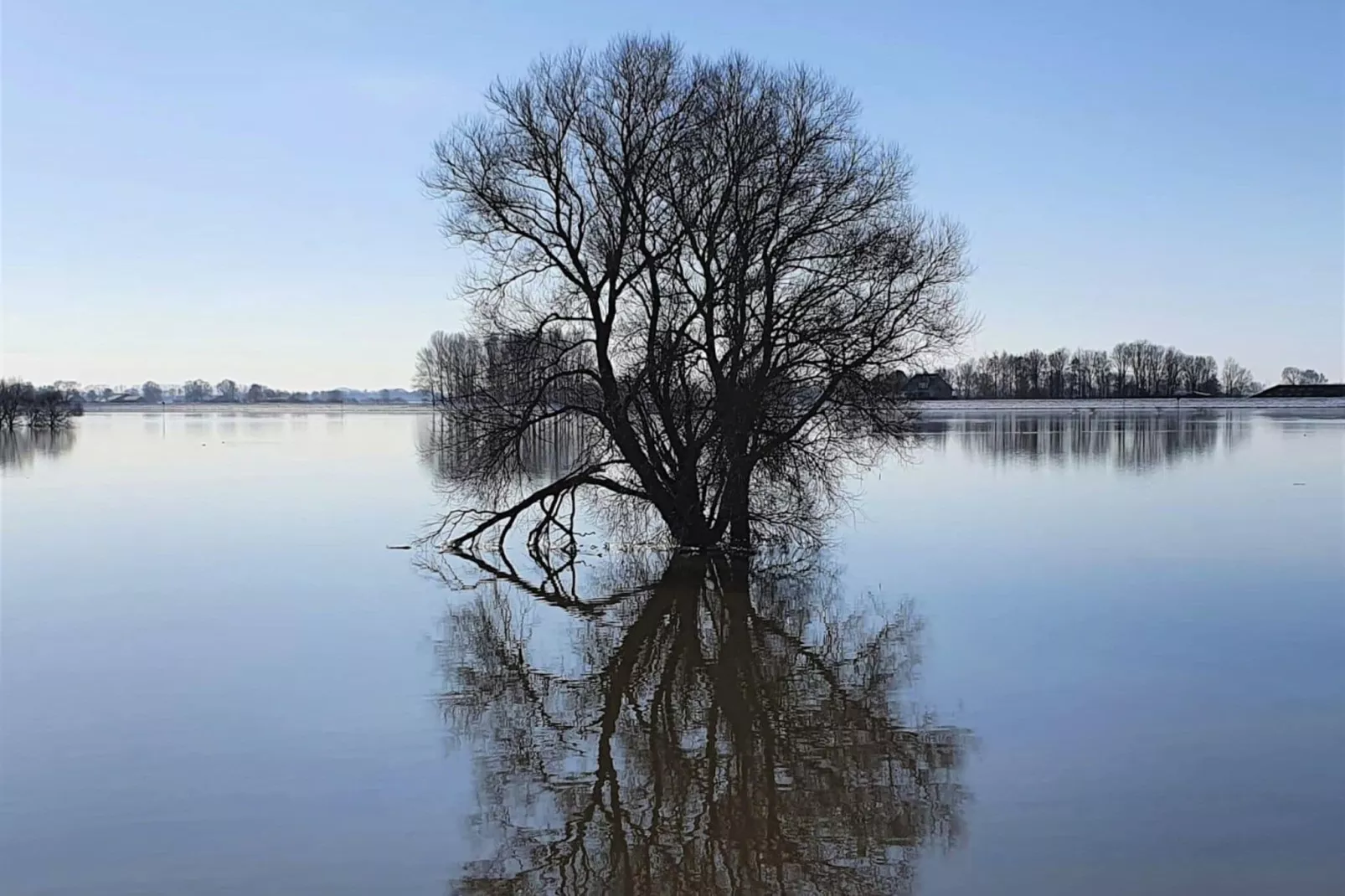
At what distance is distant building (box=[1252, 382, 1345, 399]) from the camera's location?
138375 mm

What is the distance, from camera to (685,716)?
10.5 metres

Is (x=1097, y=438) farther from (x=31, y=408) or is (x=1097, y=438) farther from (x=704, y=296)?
(x=31, y=408)

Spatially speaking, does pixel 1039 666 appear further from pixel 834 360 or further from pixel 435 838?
pixel 834 360

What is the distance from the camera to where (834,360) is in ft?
62.4

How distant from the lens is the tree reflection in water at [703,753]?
7.38m

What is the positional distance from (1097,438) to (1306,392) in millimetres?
101166

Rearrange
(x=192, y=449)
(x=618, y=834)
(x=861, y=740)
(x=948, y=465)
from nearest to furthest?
(x=618, y=834)
(x=861, y=740)
(x=948, y=465)
(x=192, y=449)

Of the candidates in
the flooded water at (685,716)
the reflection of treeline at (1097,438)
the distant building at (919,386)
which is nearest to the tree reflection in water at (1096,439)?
the reflection of treeline at (1097,438)

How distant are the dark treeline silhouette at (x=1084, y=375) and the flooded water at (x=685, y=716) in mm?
120266

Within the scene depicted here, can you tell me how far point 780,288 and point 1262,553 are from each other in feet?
27.7

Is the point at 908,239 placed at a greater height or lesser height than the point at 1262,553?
greater

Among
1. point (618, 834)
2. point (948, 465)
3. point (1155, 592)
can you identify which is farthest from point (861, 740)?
point (948, 465)

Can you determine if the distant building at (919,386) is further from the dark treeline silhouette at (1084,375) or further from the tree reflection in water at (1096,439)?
the dark treeline silhouette at (1084,375)

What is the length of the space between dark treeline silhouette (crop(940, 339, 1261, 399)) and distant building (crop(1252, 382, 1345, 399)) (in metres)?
8.69
